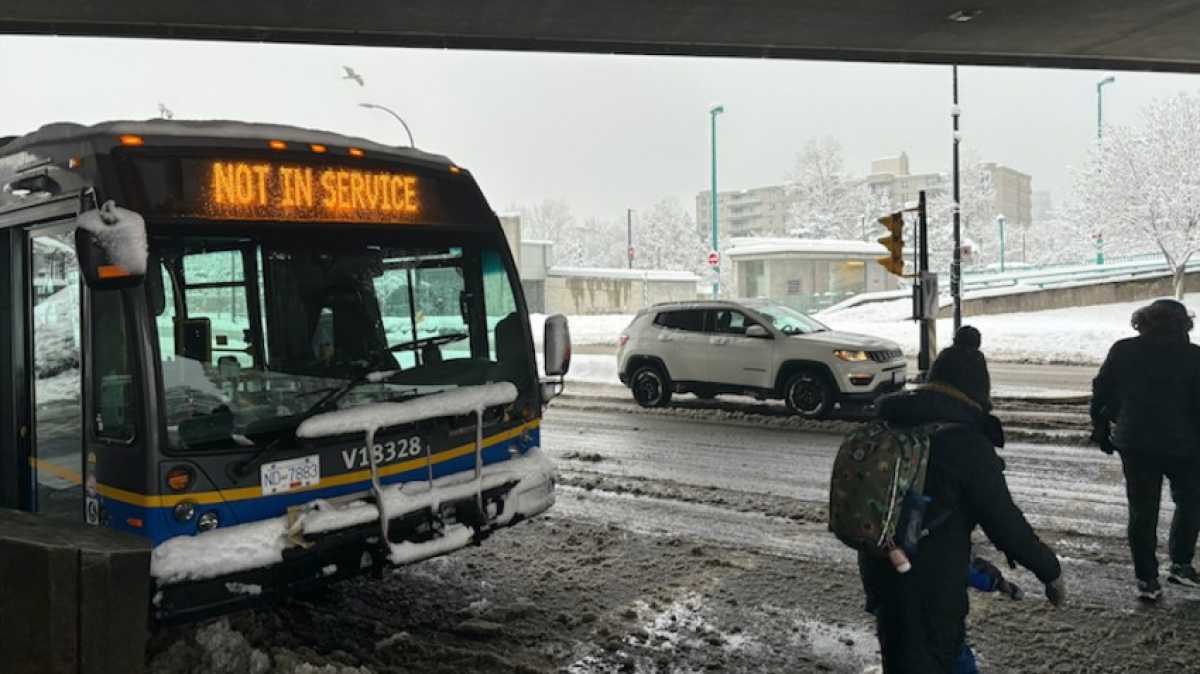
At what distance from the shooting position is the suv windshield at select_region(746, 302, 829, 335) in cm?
1412

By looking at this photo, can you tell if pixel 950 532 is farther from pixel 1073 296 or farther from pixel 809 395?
pixel 1073 296

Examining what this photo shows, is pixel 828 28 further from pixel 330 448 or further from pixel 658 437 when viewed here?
pixel 330 448

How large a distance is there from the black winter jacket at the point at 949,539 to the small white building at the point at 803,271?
3807 cm

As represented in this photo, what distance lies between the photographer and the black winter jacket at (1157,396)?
5.44 m

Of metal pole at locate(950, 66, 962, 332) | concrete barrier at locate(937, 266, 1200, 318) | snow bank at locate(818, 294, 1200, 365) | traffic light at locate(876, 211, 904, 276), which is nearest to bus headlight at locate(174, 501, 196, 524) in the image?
traffic light at locate(876, 211, 904, 276)

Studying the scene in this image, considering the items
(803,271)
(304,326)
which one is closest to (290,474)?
(304,326)

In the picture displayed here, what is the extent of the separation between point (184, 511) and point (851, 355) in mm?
10801

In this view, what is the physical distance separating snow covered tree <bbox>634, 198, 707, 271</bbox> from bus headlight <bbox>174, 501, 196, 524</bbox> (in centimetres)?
8838

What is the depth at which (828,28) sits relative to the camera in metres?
13.0

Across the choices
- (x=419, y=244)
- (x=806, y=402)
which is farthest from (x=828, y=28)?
(x=419, y=244)

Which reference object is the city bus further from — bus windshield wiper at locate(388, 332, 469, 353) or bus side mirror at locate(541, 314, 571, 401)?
bus side mirror at locate(541, 314, 571, 401)

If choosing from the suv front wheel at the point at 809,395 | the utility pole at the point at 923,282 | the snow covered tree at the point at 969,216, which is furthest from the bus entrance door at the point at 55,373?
the snow covered tree at the point at 969,216

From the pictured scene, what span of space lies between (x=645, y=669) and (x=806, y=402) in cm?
937

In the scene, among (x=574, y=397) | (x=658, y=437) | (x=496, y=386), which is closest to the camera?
(x=496, y=386)
